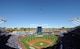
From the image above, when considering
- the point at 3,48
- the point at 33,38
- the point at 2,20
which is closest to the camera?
the point at 3,48

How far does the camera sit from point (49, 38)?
77812 mm

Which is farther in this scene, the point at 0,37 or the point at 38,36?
the point at 38,36

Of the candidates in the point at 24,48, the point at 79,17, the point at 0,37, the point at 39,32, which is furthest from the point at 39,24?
the point at 0,37

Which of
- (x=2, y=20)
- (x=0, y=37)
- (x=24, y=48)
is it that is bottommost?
(x=24, y=48)

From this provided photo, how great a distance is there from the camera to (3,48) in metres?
37.4

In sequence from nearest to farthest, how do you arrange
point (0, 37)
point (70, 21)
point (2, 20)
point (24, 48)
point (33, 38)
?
point (0, 37)
point (24, 48)
point (2, 20)
point (70, 21)
point (33, 38)

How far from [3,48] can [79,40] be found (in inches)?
719

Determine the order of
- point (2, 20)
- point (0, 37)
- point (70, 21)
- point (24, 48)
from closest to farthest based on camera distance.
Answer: point (0, 37), point (24, 48), point (2, 20), point (70, 21)

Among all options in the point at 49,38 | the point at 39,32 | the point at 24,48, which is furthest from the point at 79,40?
the point at 39,32

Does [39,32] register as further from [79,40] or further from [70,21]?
[79,40]

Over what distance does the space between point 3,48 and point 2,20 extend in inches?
889

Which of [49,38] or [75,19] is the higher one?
[75,19]

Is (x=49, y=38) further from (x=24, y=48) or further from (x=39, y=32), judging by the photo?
(x=24, y=48)

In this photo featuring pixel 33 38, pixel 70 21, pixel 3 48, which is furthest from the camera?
pixel 33 38
